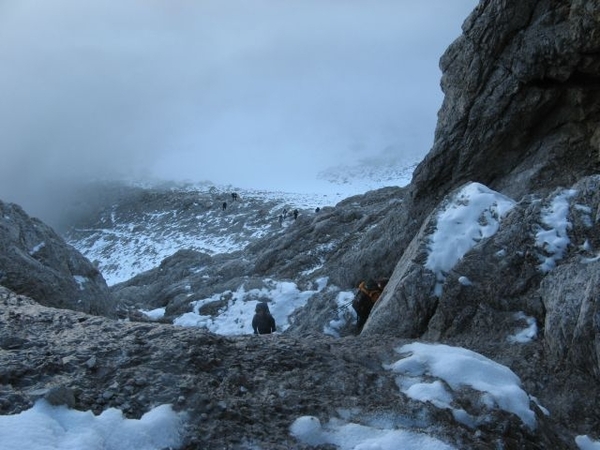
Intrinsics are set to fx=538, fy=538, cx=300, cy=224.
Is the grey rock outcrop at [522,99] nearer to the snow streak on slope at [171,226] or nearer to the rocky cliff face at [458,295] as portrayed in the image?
the rocky cliff face at [458,295]

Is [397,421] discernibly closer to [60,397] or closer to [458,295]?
[60,397]

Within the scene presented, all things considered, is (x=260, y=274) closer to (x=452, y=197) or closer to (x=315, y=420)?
(x=452, y=197)

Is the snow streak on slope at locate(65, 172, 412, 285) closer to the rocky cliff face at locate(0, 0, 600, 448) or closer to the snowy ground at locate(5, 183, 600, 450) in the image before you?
the rocky cliff face at locate(0, 0, 600, 448)

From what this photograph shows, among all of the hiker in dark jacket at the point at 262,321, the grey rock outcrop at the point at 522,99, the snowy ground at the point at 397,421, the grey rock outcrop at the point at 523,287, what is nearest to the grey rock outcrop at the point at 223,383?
the snowy ground at the point at 397,421

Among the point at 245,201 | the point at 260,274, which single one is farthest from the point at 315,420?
the point at 245,201

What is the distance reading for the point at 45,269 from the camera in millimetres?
15789

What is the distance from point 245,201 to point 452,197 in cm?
7360

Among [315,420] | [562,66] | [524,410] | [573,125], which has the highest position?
[562,66]

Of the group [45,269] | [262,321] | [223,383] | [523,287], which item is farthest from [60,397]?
→ [45,269]

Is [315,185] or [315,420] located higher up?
[315,185]

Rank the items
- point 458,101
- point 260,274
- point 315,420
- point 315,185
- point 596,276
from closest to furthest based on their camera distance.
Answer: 1. point 315,420
2. point 596,276
3. point 458,101
4. point 260,274
5. point 315,185

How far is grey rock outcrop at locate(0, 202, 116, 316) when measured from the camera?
1491 centimetres

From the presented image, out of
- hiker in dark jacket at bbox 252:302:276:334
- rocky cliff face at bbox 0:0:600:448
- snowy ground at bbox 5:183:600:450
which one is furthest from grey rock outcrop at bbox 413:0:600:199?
hiker in dark jacket at bbox 252:302:276:334

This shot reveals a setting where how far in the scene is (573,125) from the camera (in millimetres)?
16062
